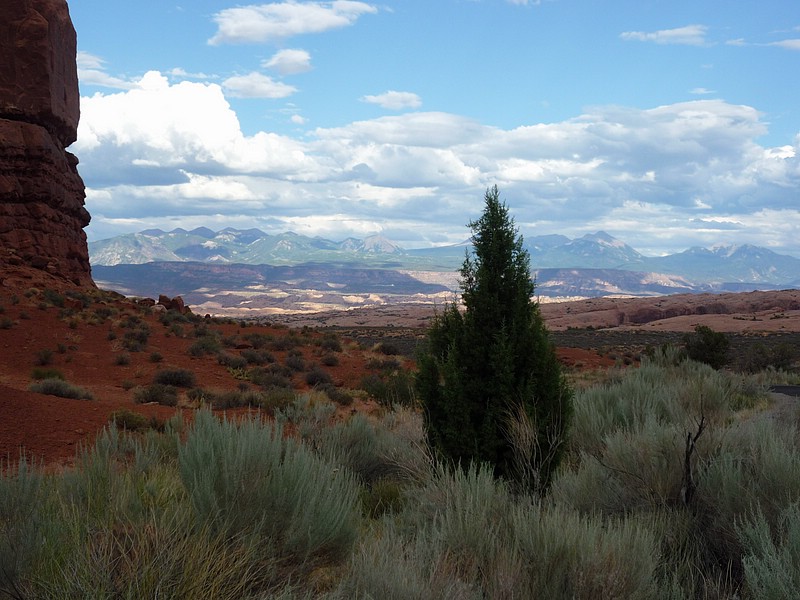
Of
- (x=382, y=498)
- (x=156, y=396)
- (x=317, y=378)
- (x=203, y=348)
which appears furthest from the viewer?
(x=203, y=348)

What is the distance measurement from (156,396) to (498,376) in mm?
11424

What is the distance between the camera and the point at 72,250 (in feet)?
134

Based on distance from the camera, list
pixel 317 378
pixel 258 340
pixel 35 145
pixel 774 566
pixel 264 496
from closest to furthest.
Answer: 1. pixel 774 566
2. pixel 264 496
3. pixel 317 378
4. pixel 258 340
5. pixel 35 145

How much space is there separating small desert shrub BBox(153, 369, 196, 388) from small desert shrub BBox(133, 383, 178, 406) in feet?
6.01

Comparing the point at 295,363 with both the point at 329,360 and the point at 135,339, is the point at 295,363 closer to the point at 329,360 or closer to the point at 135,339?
the point at 329,360

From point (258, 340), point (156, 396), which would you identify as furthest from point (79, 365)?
point (258, 340)

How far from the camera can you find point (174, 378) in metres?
17.7

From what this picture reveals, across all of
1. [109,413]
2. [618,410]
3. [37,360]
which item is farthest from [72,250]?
[618,410]

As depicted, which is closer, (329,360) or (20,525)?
(20,525)

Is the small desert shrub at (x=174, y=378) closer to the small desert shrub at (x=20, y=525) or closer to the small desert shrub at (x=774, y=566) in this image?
the small desert shrub at (x=20, y=525)

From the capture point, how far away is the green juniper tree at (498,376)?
6.38 m

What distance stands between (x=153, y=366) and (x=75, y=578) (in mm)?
18844

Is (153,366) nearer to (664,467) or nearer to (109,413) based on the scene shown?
(109,413)

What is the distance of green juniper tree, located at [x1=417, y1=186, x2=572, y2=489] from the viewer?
638 cm
